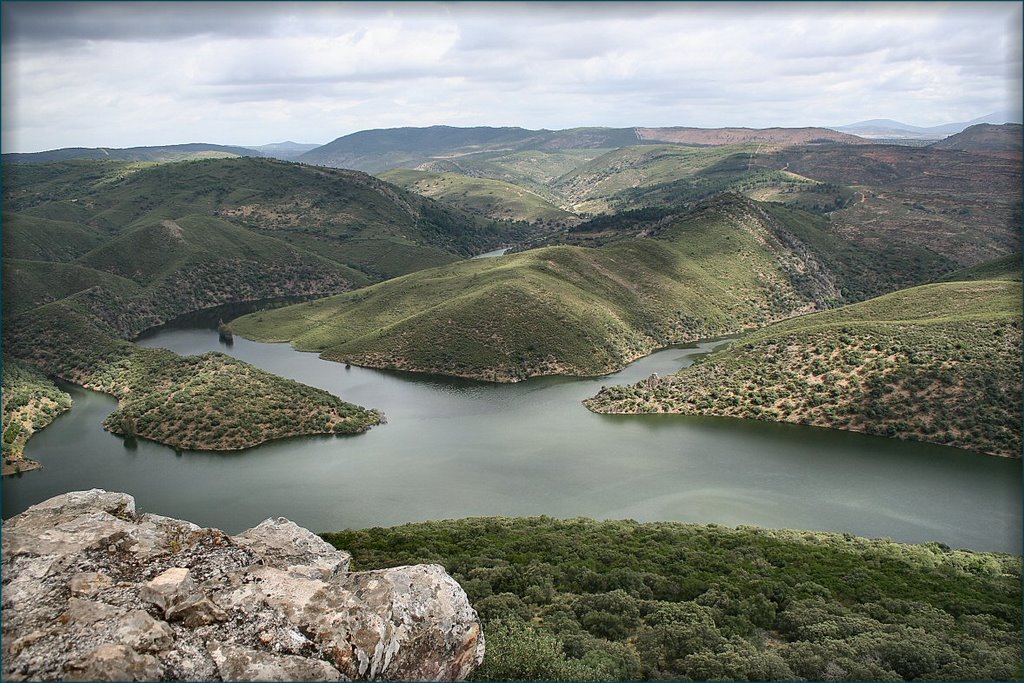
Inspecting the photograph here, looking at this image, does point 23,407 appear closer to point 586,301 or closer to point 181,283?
point 586,301

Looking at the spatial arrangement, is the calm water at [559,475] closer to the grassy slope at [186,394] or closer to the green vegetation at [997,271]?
the grassy slope at [186,394]

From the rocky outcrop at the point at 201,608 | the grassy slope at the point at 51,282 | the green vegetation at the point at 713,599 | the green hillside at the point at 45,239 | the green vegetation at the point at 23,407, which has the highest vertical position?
the green hillside at the point at 45,239

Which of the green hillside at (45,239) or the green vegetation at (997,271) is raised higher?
the green hillside at (45,239)

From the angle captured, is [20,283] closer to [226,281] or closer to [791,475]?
[226,281]

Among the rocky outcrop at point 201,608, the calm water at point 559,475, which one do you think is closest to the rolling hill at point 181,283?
the calm water at point 559,475

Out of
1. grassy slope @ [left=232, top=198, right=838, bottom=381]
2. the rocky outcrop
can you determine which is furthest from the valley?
the rocky outcrop

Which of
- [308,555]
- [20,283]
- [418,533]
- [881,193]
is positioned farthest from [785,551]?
[881,193]

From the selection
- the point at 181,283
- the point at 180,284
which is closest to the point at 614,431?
the point at 180,284
